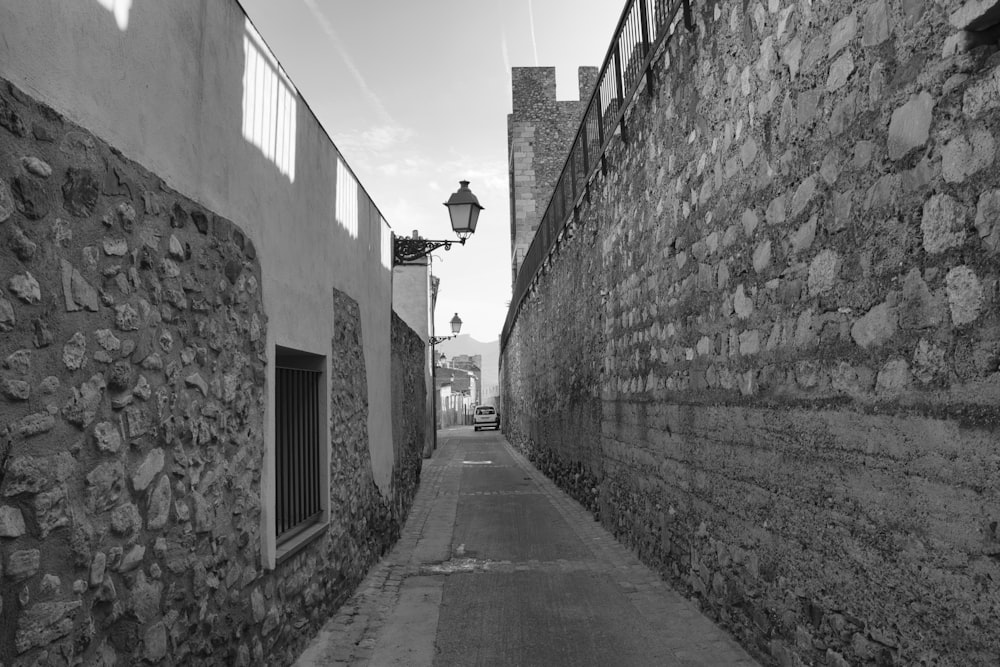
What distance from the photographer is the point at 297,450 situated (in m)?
4.77

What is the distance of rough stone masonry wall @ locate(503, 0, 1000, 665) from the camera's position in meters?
2.40

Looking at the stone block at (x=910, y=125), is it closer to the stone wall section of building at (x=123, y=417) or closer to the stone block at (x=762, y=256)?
the stone block at (x=762, y=256)

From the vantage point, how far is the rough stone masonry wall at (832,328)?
2.40 m

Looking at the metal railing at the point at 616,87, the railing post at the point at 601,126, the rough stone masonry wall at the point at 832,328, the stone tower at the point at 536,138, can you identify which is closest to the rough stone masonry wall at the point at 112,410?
the rough stone masonry wall at the point at 832,328

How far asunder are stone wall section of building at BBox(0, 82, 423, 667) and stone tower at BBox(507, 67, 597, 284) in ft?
76.9

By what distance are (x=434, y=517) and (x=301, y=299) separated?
517 cm

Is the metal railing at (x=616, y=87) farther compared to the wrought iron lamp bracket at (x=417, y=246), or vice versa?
the wrought iron lamp bracket at (x=417, y=246)

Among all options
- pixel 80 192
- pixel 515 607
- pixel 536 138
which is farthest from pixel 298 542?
pixel 536 138

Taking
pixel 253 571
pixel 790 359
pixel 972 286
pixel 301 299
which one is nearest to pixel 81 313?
pixel 253 571

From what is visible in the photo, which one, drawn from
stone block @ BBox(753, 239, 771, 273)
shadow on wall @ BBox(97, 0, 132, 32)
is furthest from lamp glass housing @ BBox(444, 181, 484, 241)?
shadow on wall @ BBox(97, 0, 132, 32)

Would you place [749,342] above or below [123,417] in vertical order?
above

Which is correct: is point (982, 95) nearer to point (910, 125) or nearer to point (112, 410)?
point (910, 125)

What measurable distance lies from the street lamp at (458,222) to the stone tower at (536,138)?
16.9m

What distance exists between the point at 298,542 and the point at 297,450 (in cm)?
71
